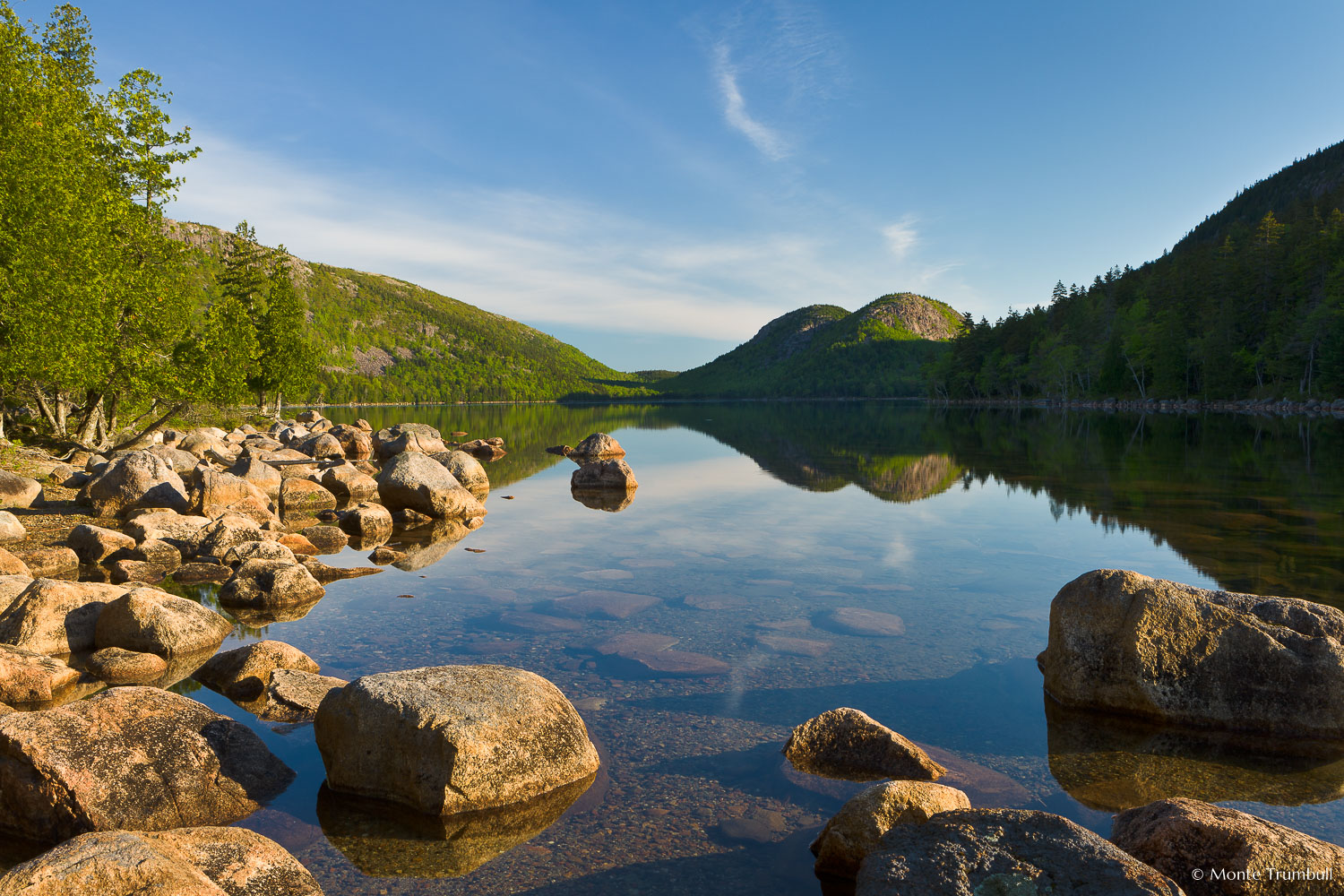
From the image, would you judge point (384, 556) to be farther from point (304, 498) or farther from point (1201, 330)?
point (1201, 330)

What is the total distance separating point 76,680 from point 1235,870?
39.4 feet

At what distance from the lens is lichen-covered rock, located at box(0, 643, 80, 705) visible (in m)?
8.22

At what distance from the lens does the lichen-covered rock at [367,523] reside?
18719 millimetres

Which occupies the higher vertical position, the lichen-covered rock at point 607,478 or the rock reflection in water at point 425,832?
the lichen-covered rock at point 607,478

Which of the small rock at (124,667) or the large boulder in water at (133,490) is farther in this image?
the large boulder in water at (133,490)

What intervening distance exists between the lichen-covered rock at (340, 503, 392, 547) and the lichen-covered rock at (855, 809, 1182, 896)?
654 inches

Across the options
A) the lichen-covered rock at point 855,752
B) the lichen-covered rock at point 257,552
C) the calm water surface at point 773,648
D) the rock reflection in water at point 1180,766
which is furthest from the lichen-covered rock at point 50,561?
the rock reflection in water at point 1180,766

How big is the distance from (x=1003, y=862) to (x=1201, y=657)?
562cm

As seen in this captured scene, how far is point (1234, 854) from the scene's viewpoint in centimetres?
479

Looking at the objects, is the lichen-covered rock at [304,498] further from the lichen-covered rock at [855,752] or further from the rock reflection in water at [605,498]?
the lichen-covered rock at [855,752]

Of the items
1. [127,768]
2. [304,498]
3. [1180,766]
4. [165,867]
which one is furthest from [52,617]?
[1180,766]

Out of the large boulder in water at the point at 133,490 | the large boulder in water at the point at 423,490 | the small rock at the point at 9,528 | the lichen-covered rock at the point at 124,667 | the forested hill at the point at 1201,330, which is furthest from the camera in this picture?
the forested hill at the point at 1201,330

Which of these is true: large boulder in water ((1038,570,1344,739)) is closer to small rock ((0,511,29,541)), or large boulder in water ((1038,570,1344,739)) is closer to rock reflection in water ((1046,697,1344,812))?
rock reflection in water ((1046,697,1344,812))

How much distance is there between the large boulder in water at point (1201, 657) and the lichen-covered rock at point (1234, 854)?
3.34 m
